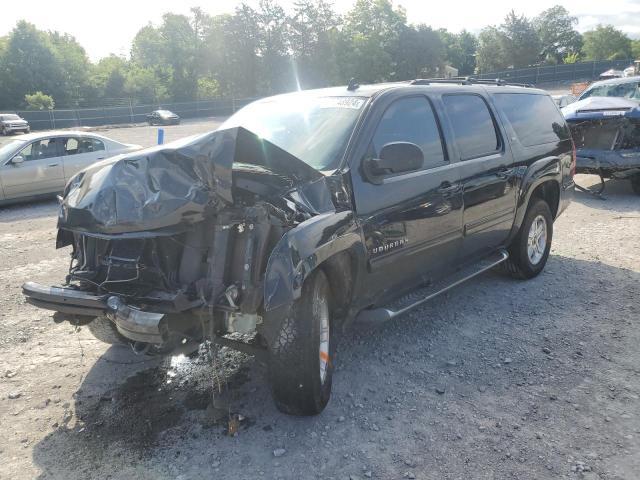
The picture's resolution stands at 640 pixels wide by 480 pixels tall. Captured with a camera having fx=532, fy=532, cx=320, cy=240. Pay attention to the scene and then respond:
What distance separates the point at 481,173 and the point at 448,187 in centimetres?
56

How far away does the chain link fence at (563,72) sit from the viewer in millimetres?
54469

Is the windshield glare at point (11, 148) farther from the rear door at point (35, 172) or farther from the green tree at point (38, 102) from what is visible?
the green tree at point (38, 102)

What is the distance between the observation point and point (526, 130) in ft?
18.0

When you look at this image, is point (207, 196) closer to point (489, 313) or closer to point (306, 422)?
point (306, 422)

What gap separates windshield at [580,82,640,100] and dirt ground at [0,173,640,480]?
319 inches

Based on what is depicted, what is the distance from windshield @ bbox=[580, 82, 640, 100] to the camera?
11438 millimetres

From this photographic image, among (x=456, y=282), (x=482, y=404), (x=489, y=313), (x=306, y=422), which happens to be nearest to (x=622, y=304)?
(x=489, y=313)

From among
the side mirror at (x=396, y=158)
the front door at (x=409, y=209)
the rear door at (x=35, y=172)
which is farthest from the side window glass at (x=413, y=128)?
the rear door at (x=35, y=172)

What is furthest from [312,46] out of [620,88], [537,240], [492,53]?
[537,240]

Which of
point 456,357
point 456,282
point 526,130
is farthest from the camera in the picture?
point 526,130

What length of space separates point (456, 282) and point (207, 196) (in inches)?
96.2

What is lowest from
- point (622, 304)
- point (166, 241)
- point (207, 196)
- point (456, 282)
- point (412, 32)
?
point (622, 304)

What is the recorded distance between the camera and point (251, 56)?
6681cm

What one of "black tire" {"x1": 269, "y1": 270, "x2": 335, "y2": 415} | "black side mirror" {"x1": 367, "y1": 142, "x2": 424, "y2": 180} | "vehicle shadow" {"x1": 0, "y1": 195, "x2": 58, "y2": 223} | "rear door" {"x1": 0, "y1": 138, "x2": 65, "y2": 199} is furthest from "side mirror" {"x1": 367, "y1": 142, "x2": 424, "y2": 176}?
"rear door" {"x1": 0, "y1": 138, "x2": 65, "y2": 199}
